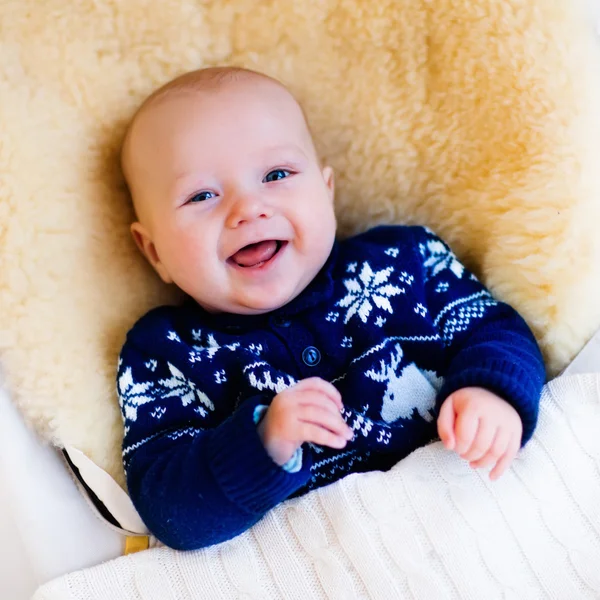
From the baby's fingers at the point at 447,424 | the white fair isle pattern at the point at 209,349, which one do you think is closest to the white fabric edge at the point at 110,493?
the white fair isle pattern at the point at 209,349

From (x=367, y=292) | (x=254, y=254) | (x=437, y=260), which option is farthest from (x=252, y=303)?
(x=437, y=260)

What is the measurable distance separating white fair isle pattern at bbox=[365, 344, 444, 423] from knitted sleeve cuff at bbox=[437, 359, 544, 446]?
0.07 m

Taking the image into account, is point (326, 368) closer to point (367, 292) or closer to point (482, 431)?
point (367, 292)

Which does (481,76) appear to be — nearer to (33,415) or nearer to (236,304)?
(236,304)

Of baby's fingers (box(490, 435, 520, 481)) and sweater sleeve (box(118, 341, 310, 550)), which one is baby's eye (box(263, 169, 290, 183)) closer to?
sweater sleeve (box(118, 341, 310, 550))

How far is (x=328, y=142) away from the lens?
1.26m

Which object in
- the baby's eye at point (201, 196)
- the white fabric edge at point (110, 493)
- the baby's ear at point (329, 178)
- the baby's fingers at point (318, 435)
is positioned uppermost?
the baby's eye at point (201, 196)

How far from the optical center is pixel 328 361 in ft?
3.62

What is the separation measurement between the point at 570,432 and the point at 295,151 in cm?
50

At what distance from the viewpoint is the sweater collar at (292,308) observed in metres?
1.12

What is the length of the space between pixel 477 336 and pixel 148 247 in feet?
1.53

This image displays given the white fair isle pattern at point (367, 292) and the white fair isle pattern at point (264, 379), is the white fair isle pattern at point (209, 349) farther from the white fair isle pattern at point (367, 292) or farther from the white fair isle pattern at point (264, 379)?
the white fair isle pattern at point (367, 292)

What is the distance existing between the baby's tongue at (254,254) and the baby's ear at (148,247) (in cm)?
14

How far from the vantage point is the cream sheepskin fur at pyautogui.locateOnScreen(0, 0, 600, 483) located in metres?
1.07
